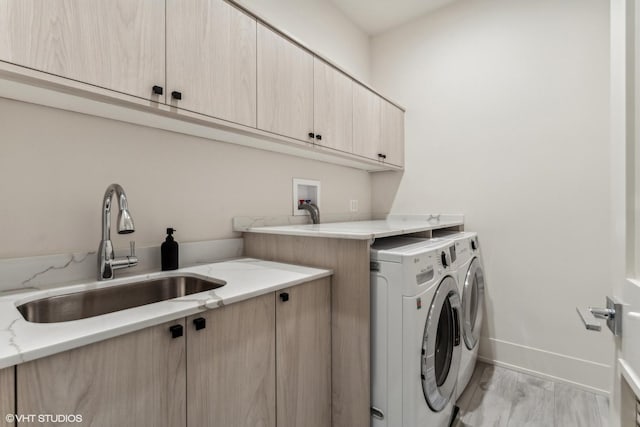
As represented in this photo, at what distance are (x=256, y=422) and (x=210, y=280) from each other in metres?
0.57

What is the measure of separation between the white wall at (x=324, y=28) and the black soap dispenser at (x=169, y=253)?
1393 mm

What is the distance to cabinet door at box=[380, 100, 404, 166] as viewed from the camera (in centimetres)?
251

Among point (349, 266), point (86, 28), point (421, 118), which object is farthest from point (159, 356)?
point (421, 118)

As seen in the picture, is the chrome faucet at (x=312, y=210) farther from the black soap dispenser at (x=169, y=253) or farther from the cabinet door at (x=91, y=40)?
the cabinet door at (x=91, y=40)

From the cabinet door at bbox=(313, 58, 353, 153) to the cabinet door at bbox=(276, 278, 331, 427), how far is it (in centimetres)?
101

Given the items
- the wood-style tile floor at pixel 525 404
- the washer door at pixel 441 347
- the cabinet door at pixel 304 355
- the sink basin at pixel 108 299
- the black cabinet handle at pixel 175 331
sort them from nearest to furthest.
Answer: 1. the black cabinet handle at pixel 175 331
2. the sink basin at pixel 108 299
3. the cabinet door at pixel 304 355
4. the washer door at pixel 441 347
5. the wood-style tile floor at pixel 525 404

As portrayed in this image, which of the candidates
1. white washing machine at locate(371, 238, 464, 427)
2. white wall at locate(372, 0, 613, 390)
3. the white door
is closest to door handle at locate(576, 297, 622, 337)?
the white door

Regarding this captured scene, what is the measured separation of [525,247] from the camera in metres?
2.20

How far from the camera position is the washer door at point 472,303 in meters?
1.80

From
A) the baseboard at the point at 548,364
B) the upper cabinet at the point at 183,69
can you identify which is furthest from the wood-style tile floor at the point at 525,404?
the upper cabinet at the point at 183,69

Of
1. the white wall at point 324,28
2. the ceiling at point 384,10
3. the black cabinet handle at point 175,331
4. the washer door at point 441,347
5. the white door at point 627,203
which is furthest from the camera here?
the ceiling at point 384,10

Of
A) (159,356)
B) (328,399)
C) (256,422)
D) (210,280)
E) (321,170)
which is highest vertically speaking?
(321,170)

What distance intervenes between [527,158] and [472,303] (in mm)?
1142

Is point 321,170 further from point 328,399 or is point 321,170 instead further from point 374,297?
point 328,399
